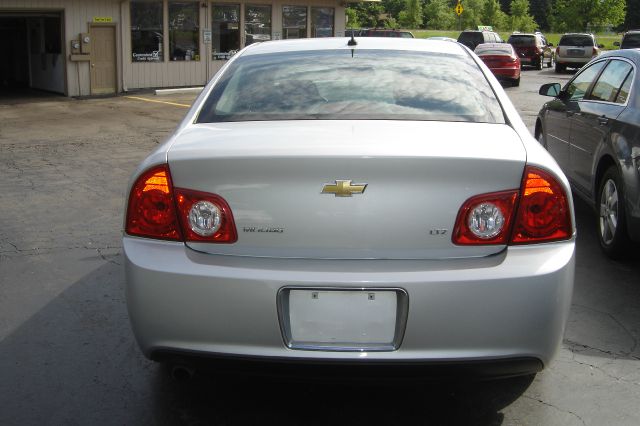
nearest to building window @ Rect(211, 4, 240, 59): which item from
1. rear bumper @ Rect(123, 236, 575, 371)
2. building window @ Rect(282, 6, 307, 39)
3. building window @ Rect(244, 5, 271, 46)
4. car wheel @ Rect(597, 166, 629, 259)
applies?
building window @ Rect(244, 5, 271, 46)

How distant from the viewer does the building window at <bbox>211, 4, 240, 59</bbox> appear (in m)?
24.3

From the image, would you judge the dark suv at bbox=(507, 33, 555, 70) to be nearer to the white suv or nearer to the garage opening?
the white suv

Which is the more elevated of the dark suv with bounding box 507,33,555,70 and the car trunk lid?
the dark suv with bounding box 507,33,555,70

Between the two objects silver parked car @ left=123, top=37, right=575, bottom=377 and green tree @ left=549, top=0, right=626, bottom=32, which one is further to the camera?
green tree @ left=549, top=0, right=626, bottom=32

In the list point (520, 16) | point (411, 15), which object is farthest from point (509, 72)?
point (520, 16)

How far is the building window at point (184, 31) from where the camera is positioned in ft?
75.7

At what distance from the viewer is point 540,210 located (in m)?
2.98

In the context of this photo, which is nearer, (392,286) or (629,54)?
(392,286)

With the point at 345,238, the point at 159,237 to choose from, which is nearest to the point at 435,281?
the point at 345,238

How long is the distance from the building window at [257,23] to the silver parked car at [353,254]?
22.8 meters

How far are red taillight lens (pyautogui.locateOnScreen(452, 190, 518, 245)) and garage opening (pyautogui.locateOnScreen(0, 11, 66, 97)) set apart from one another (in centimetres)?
1995

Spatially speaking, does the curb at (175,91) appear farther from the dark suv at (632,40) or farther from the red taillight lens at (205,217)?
the red taillight lens at (205,217)

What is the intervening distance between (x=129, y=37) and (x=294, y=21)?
6637mm

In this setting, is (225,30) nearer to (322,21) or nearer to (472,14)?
(322,21)
